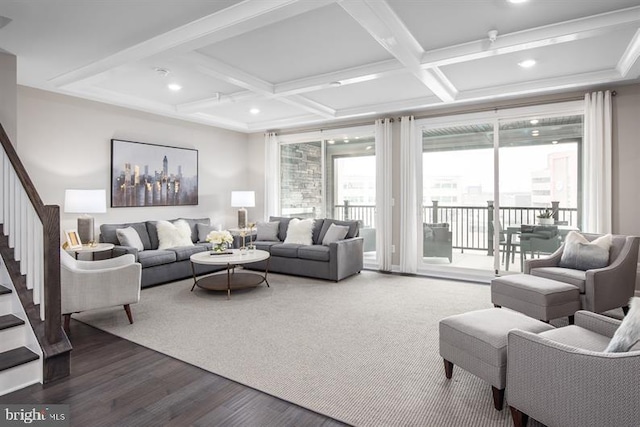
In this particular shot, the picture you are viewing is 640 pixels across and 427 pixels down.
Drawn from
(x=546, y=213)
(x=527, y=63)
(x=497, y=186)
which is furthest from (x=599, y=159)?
(x=527, y=63)

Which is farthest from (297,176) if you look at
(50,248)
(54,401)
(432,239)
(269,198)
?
(54,401)

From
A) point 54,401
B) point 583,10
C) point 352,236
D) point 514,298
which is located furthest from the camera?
point 352,236

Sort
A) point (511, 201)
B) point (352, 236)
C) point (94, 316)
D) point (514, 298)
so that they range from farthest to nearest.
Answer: point (352, 236)
point (511, 201)
point (94, 316)
point (514, 298)

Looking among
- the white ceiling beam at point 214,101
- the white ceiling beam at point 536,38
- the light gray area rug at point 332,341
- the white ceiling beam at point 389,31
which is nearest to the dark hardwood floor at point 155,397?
the light gray area rug at point 332,341

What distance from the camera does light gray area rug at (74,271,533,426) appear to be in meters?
2.22

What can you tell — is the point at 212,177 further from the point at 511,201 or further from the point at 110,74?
the point at 511,201

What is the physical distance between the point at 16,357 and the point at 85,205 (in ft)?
8.21

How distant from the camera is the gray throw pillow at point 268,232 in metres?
6.54

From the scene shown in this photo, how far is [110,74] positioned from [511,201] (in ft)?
18.0

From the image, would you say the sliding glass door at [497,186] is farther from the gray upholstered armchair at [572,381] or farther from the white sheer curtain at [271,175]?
the gray upholstered armchair at [572,381]

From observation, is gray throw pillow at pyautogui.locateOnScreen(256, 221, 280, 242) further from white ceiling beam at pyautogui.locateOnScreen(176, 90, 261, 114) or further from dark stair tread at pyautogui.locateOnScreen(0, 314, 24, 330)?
dark stair tread at pyautogui.locateOnScreen(0, 314, 24, 330)

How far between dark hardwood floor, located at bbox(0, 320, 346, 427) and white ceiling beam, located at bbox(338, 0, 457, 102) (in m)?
2.70

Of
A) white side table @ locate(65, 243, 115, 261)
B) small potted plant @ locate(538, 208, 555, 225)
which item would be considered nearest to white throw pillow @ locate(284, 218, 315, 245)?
white side table @ locate(65, 243, 115, 261)

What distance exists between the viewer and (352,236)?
5969mm
